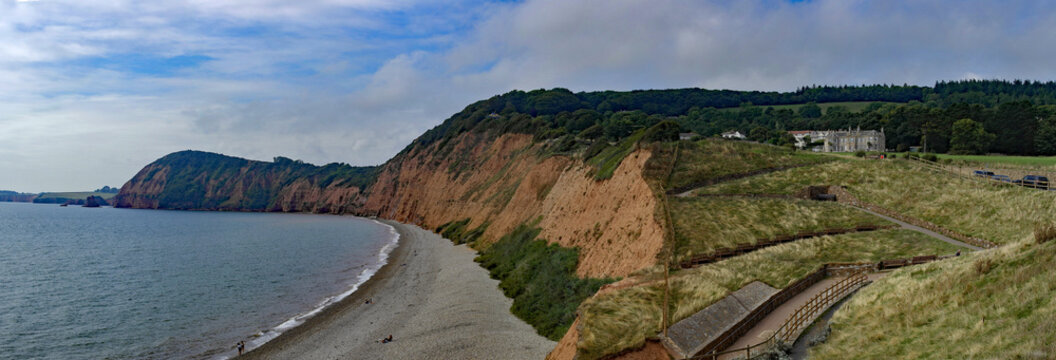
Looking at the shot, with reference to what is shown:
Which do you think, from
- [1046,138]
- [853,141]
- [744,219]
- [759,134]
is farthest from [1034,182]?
[759,134]

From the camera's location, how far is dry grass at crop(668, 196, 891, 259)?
3141 cm

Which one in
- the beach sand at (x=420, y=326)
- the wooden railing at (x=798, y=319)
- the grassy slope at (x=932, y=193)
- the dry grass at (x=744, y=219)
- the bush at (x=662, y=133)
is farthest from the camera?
the bush at (x=662, y=133)

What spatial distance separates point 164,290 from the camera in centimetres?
4659

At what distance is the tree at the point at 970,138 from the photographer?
67.6 m

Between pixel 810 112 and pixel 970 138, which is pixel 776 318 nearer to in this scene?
pixel 970 138

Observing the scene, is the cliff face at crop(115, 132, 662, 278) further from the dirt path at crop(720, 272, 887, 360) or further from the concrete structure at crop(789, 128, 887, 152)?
the concrete structure at crop(789, 128, 887, 152)

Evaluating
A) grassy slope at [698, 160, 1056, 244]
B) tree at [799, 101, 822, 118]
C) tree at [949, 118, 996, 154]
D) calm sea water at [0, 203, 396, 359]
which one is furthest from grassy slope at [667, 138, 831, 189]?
tree at [799, 101, 822, 118]

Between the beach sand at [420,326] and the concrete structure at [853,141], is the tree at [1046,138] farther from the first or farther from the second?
the beach sand at [420,326]

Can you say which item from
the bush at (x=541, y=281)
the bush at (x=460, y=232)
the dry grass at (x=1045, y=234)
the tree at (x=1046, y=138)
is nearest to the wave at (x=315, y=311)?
the bush at (x=460, y=232)

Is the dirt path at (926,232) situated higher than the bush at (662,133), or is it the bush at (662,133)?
the bush at (662,133)

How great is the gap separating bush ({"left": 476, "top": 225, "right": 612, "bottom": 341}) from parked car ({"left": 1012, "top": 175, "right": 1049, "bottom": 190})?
103 feet

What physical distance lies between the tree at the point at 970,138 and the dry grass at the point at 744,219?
147 ft

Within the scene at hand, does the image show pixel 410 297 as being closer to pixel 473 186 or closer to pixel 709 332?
pixel 709 332

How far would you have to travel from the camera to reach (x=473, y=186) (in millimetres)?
99938
